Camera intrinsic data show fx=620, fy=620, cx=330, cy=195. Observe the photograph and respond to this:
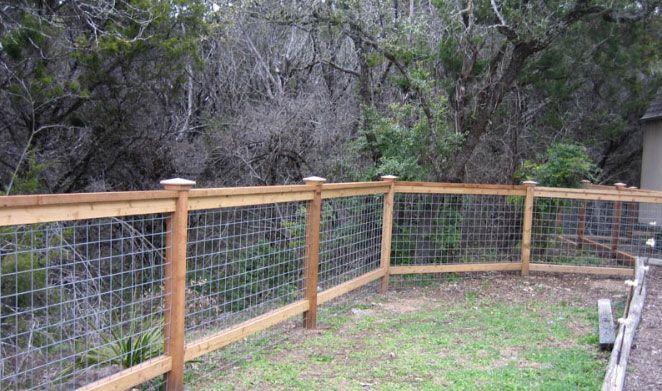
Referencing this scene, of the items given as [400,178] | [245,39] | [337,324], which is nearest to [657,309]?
[337,324]

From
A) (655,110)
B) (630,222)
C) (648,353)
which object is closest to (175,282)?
(648,353)

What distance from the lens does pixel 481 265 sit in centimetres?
912

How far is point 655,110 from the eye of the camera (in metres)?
14.3

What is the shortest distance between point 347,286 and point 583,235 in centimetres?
523

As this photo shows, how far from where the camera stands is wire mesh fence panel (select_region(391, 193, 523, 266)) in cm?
906

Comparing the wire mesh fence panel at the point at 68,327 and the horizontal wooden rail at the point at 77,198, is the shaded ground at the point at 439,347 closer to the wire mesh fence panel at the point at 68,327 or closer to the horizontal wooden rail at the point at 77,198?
the wire mesh fence panel at the point at 68,327

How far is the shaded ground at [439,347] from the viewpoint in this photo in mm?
4926

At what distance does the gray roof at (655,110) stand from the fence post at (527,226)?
6.25 m

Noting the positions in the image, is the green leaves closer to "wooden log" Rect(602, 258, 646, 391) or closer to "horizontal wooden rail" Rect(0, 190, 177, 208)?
"wooden log" Rect(602, 258, 646, 391)

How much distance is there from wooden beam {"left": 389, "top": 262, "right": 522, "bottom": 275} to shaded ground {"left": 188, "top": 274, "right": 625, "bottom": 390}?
293mm

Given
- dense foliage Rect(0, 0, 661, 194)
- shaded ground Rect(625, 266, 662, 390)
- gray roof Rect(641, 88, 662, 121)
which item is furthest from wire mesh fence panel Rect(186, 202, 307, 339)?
gray roof Rect(641, 88, 662, 121)

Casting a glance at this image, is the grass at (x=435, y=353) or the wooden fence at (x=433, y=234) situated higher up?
the wooden fence at (x=433, y=234)

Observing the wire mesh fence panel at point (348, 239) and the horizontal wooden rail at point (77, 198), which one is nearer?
the horizontal wooden rail at point (77, 198)

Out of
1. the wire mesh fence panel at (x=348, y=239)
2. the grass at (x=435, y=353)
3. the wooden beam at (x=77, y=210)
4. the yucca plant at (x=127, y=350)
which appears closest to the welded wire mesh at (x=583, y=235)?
the grass at (x=435, y=353)
